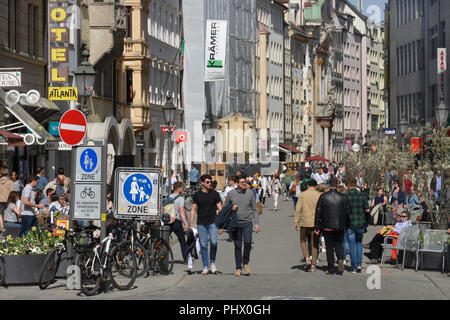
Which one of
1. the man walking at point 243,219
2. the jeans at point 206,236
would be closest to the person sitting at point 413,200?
the man walking at point 243,219

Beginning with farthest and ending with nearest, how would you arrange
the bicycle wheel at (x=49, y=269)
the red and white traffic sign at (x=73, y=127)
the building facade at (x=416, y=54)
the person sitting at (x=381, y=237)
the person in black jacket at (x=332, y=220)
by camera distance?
the building facade at (x=416, y=54) → the person sitting at (x=381, y=237) → the person in black jacket at (x=332, y=220) → the red and white traffic sign at (x=73, y=127) → the bicycle wheel at (x=49, y=269)

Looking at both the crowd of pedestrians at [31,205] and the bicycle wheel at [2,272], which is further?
the crowd of pedestrians at [31,205]

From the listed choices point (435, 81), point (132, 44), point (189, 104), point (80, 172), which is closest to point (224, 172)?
point (189, 104)

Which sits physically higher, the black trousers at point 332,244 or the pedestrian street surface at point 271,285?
the black trousers at point 332,244

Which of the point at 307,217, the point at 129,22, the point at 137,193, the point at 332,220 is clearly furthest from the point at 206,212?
the point at 129,22

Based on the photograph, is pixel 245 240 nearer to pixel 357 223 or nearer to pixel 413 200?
pixel 357 223

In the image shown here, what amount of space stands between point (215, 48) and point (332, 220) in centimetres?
5251

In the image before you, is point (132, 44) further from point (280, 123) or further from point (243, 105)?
point (280, 123)

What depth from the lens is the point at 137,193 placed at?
1984 cm

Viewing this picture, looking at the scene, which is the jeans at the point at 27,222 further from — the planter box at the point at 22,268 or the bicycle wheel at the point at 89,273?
the bicycle wheel at the point at 89,273

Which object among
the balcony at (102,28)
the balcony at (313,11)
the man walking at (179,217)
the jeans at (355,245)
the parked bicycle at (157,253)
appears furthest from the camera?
the balcony at (313,11)

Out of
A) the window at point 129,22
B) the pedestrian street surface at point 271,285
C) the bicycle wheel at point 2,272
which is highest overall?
the window at point 129,22

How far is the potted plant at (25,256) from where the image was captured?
18.1 metres

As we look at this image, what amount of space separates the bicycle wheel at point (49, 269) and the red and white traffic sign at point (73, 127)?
1.79 metres
